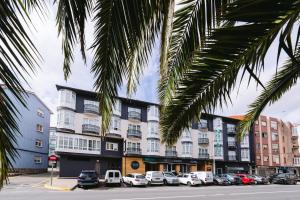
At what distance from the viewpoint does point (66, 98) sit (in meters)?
46.2

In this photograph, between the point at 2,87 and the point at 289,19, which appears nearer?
the point at 2,87

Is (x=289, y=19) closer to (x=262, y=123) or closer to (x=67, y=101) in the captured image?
(x=67, y=101)

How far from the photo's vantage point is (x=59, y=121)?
44.7 metres

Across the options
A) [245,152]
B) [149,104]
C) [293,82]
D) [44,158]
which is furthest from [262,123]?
[293,82]

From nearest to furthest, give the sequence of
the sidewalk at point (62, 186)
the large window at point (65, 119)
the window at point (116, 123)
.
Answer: the sidewalk at point (62, 186) → the large window at point (65, 119) → the window at point (116, 123)

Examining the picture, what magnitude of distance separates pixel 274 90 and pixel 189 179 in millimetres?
36355

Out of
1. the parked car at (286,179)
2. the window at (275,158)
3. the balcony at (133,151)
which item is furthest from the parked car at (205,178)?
the window at (275,158)

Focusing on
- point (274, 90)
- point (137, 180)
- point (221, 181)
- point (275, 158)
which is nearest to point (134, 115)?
point (221, 181)

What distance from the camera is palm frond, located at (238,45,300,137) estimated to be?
4.82m

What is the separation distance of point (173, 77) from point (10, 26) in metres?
2.85

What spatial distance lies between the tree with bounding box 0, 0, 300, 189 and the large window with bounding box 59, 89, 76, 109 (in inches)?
1682

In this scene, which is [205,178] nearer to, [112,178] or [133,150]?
[112,178]

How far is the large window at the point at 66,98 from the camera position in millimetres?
45594

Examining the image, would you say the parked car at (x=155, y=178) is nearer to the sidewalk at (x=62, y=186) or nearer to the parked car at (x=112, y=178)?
the parked car at (x=112, y=178)
